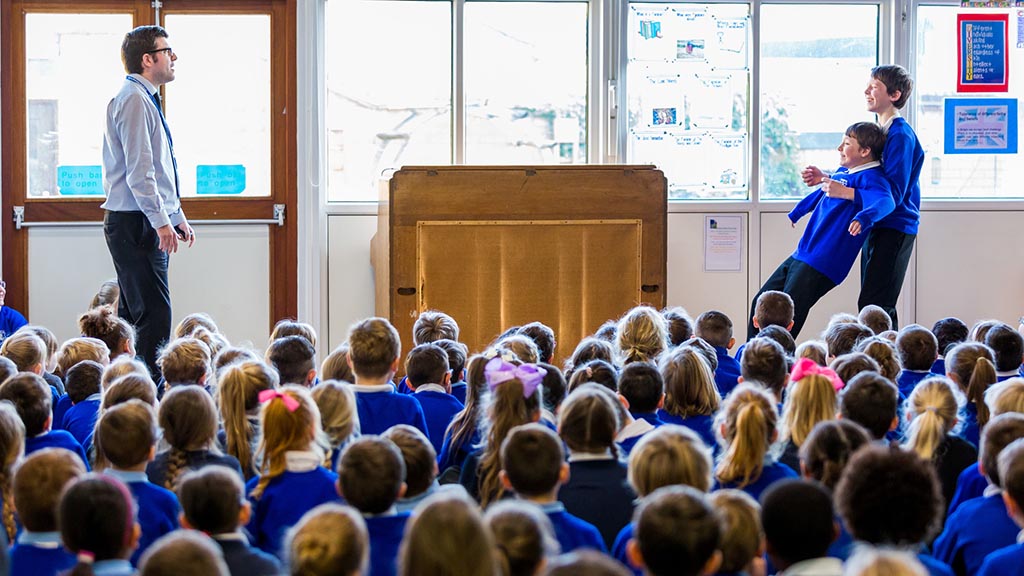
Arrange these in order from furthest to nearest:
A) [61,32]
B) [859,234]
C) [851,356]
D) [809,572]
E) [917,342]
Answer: [61,32] < [859,234] < [917,342] < [851,356] < [809,572]

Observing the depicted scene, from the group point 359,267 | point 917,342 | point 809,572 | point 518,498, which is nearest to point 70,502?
point 518,498

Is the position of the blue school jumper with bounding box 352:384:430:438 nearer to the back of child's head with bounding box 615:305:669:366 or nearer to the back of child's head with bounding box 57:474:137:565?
the back of child's head with bounding box 615:305:669:366

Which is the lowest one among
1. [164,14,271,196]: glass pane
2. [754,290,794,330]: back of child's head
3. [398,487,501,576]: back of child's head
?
[398,487,501,576]: back of child's head

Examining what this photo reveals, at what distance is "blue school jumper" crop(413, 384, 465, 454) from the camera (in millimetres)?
3803

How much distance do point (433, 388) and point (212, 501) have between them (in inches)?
64.5

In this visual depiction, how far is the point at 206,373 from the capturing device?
13.0 feet

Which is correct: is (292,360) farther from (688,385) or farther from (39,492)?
(39,492)

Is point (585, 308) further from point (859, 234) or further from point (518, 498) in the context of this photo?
point (518, 498)

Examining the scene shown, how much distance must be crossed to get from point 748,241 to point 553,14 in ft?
5.98

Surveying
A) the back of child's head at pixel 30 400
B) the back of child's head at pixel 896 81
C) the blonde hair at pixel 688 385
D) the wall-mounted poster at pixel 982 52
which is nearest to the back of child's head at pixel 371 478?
the back of child's head at pixel 30 400

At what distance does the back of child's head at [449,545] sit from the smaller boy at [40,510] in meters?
0.89

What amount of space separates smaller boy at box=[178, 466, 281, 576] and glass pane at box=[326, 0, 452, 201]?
204 inches

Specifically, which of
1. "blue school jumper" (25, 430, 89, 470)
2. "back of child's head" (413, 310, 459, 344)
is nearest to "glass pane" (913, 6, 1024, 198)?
"back of child's head" (413, 310, 459, 344)

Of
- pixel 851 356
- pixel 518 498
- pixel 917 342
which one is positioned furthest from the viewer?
pixel 917 342
